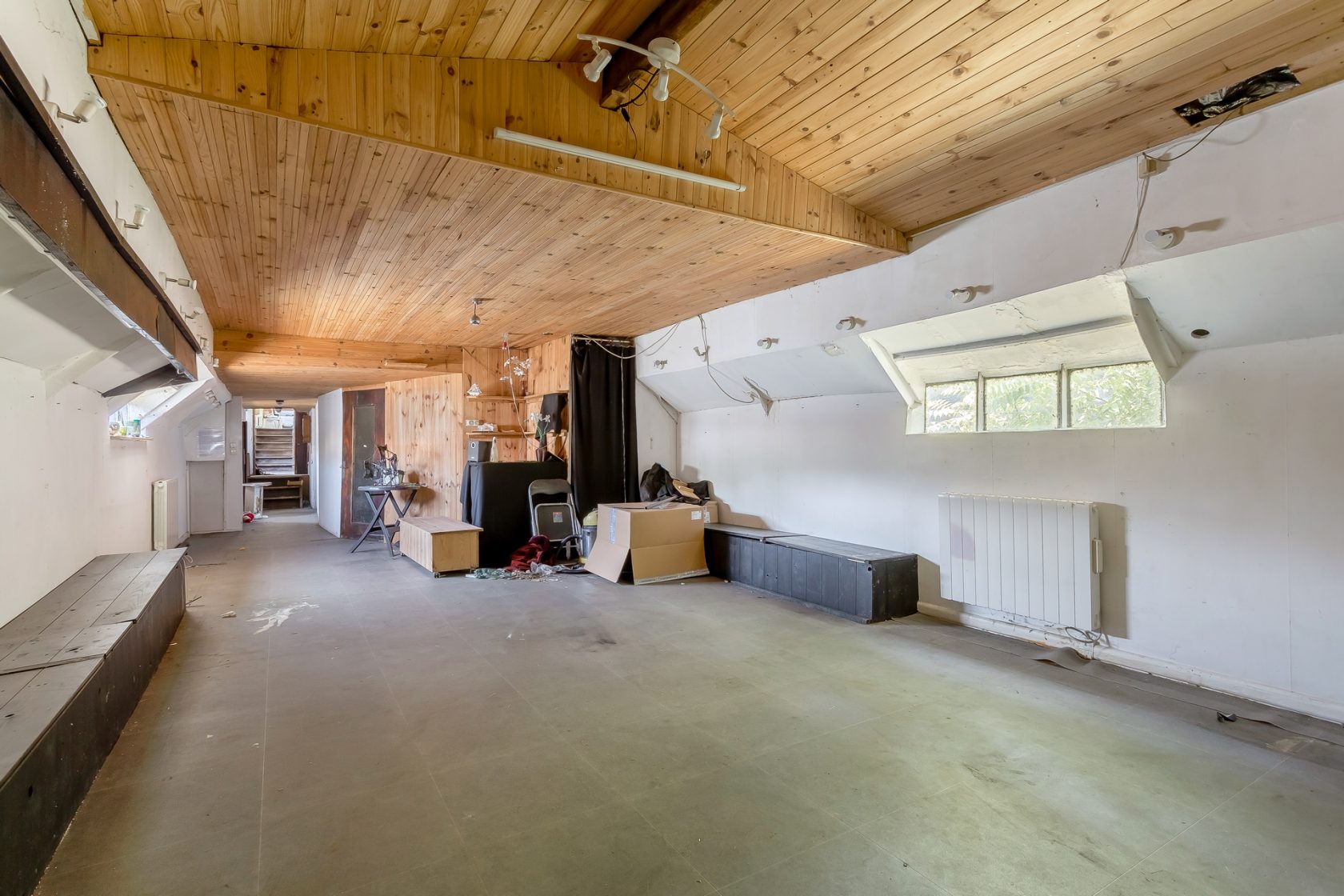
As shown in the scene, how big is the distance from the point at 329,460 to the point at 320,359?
3.41m

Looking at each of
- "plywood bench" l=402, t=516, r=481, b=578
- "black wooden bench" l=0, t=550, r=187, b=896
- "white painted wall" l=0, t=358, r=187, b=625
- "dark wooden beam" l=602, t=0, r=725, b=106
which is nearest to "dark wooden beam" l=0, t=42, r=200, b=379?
"white painted wall" l=0, t=358, r=187, b=625

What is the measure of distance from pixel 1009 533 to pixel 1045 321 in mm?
1319

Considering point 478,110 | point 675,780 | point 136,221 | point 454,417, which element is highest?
point 478,110

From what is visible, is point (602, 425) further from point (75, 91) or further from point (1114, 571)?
point (75, 91)

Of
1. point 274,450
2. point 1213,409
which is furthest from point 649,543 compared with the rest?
point 274,450

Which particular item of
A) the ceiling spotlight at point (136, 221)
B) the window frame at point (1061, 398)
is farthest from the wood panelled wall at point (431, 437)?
the window frame at point (1061, 398)

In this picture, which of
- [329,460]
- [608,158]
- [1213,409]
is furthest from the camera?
[329,460]

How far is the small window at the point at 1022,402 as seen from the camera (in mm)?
3973

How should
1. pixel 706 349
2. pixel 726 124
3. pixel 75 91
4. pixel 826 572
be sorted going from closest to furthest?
pixel 75 91
pixel 726 124
pixel 826 572
pixel 706 349

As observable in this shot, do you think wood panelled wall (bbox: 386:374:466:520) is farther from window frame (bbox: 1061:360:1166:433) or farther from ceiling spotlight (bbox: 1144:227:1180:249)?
ceiling spotlight (bbox: 1144:227:1180:249)

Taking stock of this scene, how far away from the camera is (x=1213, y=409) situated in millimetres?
3145

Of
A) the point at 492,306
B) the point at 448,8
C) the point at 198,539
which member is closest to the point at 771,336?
the point at 492,306

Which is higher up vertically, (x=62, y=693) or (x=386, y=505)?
(x=386, y=505)

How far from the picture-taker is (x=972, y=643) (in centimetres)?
390
